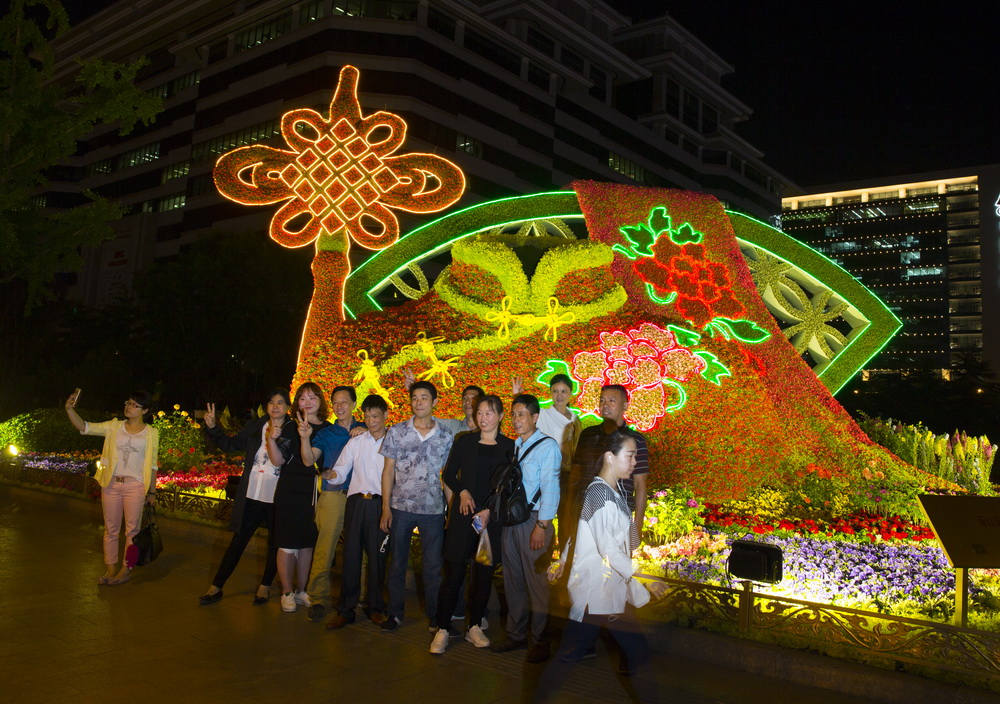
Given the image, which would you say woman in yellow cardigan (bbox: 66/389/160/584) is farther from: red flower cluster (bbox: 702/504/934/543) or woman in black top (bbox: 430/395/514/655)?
red flower cluster (bbox: 702/504/934/543)

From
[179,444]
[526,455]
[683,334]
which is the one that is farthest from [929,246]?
[526,455]

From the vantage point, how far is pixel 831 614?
16.2 feet

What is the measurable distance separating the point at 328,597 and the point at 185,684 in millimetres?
1701

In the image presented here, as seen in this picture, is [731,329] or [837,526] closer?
[837,526]

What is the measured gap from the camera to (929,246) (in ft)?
335

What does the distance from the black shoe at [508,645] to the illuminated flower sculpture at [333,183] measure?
6525 millimetres

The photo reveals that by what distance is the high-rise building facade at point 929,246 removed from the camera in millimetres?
94688

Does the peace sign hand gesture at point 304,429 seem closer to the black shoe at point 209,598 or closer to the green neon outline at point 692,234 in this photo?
the black shoe at point 209,598

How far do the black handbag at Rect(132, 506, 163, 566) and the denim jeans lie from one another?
2282 millimetres

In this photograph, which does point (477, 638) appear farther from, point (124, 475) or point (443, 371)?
point (443, 371)

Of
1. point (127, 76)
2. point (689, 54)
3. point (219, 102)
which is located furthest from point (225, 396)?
point (689, 54)

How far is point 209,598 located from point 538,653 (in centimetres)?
253

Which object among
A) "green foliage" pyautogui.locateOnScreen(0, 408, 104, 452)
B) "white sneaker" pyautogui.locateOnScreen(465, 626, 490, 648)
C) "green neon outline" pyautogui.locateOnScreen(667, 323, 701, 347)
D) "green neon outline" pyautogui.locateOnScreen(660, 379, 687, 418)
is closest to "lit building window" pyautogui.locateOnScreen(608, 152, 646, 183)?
"green foliage" pyautogui.locateOnScreen(0, 408, 104, 452)

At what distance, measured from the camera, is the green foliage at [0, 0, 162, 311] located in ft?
42.8
